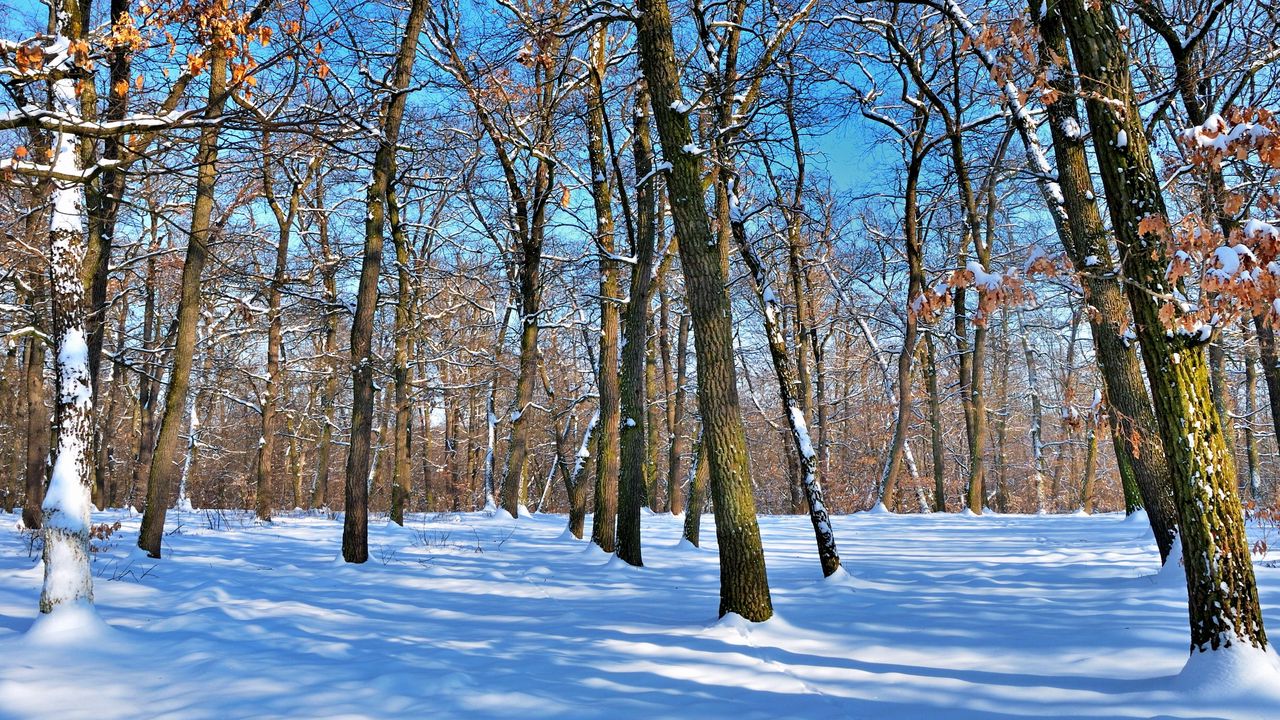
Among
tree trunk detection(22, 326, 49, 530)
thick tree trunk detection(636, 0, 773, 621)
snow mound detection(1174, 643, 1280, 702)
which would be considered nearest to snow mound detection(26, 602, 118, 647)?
thick tree trunk detection(636, 0, 773, 621)

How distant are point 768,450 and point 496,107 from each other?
28.0 m

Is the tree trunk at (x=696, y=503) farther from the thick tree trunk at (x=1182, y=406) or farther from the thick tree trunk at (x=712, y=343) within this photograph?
the thick tree trunk at (x=1182, y=406)

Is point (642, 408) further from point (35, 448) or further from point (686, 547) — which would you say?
point (35, 448)

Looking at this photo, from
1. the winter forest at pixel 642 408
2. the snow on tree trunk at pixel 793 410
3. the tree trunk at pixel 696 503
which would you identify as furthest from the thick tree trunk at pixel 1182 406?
the tree trunk at pixel 696 503

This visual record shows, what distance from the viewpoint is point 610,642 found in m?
5.80

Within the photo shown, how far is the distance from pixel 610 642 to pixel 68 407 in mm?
4560

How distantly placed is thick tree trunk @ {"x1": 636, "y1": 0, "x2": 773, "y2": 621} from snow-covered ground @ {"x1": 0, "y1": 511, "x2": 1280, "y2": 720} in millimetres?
507

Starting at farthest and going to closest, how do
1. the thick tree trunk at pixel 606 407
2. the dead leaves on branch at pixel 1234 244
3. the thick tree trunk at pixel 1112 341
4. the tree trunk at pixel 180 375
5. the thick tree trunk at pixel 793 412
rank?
the thick tree trunk at pixel 606 407, the tree trunk at pixel 180 375, the thick tree trunk at pixel 793 412, the thick tree trunk at pixel 1112 341, the dead leaves on branch at pixel 1234 244

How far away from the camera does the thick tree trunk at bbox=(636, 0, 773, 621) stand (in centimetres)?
642

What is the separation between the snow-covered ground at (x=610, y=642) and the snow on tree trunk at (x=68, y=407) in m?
0.49

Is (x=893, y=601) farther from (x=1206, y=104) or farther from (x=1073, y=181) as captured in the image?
(x=1206, y=104)

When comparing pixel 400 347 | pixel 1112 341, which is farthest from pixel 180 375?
pixel 1112 341

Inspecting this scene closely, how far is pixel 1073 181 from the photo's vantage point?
7.39m

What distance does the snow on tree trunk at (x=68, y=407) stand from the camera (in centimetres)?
581
